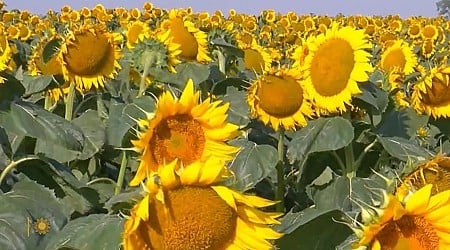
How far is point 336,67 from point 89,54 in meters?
0.79

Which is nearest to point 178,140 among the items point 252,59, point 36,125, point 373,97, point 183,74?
point 36,125

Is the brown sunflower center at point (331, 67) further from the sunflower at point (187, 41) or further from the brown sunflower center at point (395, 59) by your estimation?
the brown sunflower center at point (395, 59)

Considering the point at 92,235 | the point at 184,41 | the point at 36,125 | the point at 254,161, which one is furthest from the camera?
the point at 184,41

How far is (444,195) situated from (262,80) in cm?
128

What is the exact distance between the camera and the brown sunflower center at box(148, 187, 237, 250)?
1.32 metres

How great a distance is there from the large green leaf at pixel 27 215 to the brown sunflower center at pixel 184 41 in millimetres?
1777

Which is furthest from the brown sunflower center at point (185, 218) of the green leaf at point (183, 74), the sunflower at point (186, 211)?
the green leaf at point (183, 74)

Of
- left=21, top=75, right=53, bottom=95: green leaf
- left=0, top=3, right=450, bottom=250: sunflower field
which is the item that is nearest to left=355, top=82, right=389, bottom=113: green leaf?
left=0, top=3, right=450, bottom=250: sunflower field

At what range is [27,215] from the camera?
1694mm

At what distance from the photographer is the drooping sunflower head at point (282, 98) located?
2.61 m

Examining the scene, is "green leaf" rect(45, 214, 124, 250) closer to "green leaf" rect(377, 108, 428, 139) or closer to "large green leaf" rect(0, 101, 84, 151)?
"large green leaf" rect(0, 101, 84, 151)

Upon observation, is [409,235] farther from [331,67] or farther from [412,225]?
[331,67]

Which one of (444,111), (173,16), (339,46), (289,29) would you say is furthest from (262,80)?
(289,29)

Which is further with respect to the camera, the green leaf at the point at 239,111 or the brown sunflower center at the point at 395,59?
the brown sunflower center at the point at 395,59
